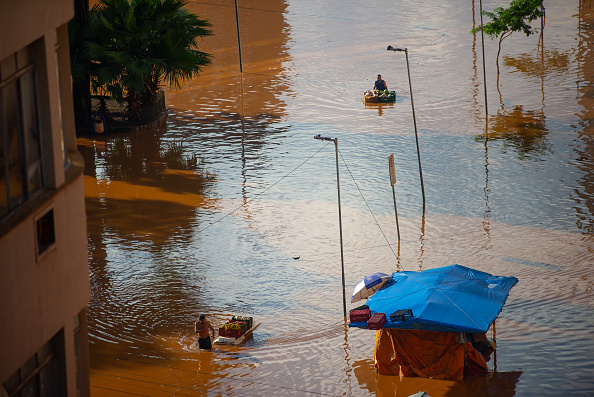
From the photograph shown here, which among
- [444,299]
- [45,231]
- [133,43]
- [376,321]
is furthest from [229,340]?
[133,43]

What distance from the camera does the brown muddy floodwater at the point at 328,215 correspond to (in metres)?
14.8

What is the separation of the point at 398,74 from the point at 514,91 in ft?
23.1

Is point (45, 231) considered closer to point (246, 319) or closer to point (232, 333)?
point (232, 333)

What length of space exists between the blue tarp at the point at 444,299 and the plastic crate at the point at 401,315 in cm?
6

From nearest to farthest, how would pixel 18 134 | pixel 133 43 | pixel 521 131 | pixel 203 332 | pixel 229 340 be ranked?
1. pixel 18 134
2. pixel 203 332
3. pixel 229 340
4. pixel 133 43
5. pixel 521 131

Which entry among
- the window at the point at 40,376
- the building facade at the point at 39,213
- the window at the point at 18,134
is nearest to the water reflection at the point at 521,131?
the building facade at the point at 39,213

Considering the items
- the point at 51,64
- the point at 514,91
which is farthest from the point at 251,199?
the point at 514,91

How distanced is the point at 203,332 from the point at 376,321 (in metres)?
3.92

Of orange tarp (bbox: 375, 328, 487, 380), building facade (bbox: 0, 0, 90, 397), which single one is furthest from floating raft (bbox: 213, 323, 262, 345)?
building facade (bbox: 0, 0, 90, 397)

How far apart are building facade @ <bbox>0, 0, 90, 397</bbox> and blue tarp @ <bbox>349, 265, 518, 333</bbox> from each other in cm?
583

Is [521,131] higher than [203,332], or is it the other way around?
[521,131]

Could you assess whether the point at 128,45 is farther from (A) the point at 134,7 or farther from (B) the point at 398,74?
(B) the point at 398,74

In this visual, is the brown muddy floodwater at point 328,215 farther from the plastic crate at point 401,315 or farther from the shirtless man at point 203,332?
the plastic crate at point 401,315

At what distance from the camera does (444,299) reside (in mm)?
13938
